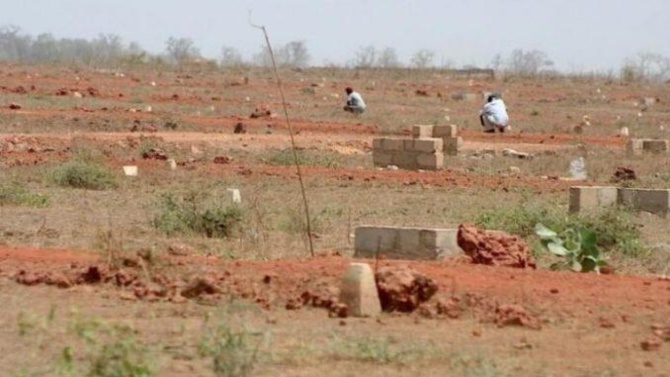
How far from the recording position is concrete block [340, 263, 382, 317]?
30.2ft

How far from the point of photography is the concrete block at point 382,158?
80.1 feet

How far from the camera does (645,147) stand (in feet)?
91.4

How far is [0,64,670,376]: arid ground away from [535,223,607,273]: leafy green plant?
426mm

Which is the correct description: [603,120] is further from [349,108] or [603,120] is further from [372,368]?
[372,368]

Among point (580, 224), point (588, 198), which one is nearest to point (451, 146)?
point (588, 198)

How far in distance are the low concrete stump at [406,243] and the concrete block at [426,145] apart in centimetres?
1164

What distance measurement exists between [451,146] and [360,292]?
17835mm

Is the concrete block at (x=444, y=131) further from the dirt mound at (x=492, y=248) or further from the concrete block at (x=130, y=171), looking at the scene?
the dirt mound at (x=492, y=248)

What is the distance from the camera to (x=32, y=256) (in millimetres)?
11438

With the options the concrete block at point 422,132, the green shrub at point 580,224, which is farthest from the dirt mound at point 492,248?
the concrete block at point 422,132

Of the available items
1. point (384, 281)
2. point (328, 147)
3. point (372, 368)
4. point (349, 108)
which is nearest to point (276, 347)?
point (372, 368)

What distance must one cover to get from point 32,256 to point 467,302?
379cm

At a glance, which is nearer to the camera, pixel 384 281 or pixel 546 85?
pixel 384 281

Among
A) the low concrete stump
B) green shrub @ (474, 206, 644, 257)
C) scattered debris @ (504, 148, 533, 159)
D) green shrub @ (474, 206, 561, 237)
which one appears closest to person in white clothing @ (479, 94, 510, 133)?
scattered debris @ (504, 148, 533, 159)
